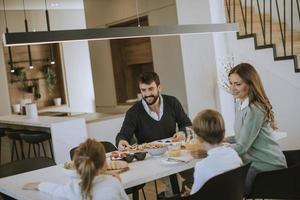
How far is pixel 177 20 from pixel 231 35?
76 centimetres

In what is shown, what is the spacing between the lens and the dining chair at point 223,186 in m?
2.14

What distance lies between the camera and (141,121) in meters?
3.57

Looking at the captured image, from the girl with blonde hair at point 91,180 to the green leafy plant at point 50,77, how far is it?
704 centimetres

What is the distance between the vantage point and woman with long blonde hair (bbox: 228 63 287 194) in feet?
8.77

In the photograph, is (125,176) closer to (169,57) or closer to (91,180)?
(91,180)

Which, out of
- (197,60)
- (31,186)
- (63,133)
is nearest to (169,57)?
(197,60)

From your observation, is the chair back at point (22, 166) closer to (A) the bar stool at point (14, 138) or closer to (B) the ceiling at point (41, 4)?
(A) the bar stool at point (14, 138)

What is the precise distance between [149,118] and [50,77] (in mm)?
5774

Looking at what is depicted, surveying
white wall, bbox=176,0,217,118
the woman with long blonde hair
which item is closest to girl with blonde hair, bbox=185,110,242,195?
the woman with long blonde hair

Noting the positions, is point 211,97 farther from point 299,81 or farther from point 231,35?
point 299,81

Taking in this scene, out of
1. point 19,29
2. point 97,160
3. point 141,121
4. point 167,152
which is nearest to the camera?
point 97,160

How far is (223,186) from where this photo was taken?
2.18m

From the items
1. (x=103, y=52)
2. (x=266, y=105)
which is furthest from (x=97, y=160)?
(x=103, y=52)

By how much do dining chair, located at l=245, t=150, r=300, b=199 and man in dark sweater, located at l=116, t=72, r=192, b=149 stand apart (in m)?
1.11
